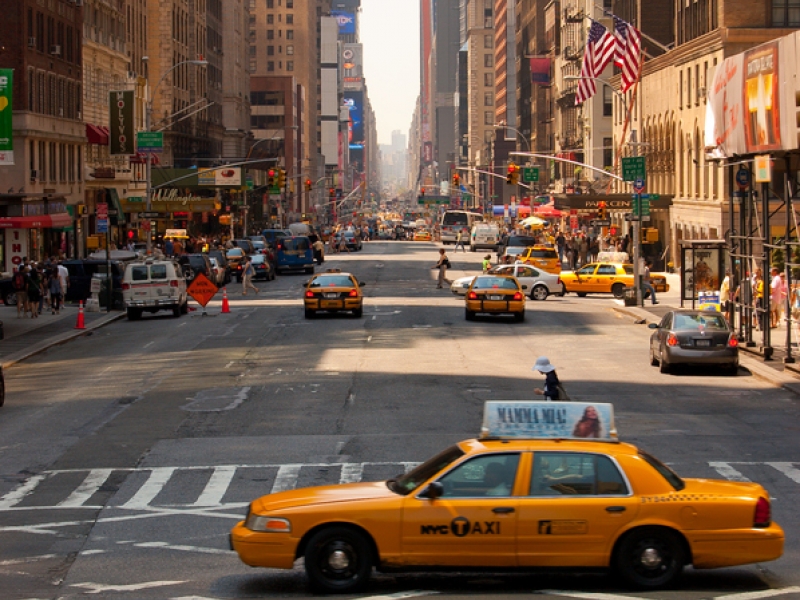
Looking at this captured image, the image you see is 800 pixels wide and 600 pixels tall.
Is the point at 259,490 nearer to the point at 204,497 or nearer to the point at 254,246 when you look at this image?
the point at 204,497

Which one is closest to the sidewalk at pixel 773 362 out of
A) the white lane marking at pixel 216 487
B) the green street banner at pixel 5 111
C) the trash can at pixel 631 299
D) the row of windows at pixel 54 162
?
the trash can at pixel 631 299

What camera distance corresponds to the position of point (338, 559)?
10.9 metres

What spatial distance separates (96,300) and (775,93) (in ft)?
88.0

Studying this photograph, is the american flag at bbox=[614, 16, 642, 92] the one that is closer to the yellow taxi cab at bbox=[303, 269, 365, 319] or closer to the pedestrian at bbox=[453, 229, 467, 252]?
the yellow taxi cab at bbox=[303, 269, 365, 319]

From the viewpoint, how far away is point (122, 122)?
7744cm

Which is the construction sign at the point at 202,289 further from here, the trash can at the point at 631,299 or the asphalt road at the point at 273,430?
the trash can at the point at 631,299

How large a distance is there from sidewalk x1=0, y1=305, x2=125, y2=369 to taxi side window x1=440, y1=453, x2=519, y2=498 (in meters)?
22.3

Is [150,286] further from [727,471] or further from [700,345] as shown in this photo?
[727,471]

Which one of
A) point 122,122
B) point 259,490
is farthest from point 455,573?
point 122,122

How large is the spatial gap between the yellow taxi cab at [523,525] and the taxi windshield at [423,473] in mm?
80

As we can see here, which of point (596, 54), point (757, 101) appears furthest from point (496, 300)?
point (596, 54)

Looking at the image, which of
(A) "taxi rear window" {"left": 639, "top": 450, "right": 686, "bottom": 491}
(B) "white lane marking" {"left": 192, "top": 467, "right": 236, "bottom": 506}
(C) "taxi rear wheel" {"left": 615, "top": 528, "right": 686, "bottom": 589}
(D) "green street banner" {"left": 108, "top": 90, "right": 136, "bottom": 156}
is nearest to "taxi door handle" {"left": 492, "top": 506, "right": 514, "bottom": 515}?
(C) "taxi rear wheel" {"left": 615, "top": 528, "right": 686, "bottom": 589}

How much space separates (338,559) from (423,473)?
43.3 inches

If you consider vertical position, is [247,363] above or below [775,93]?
below
